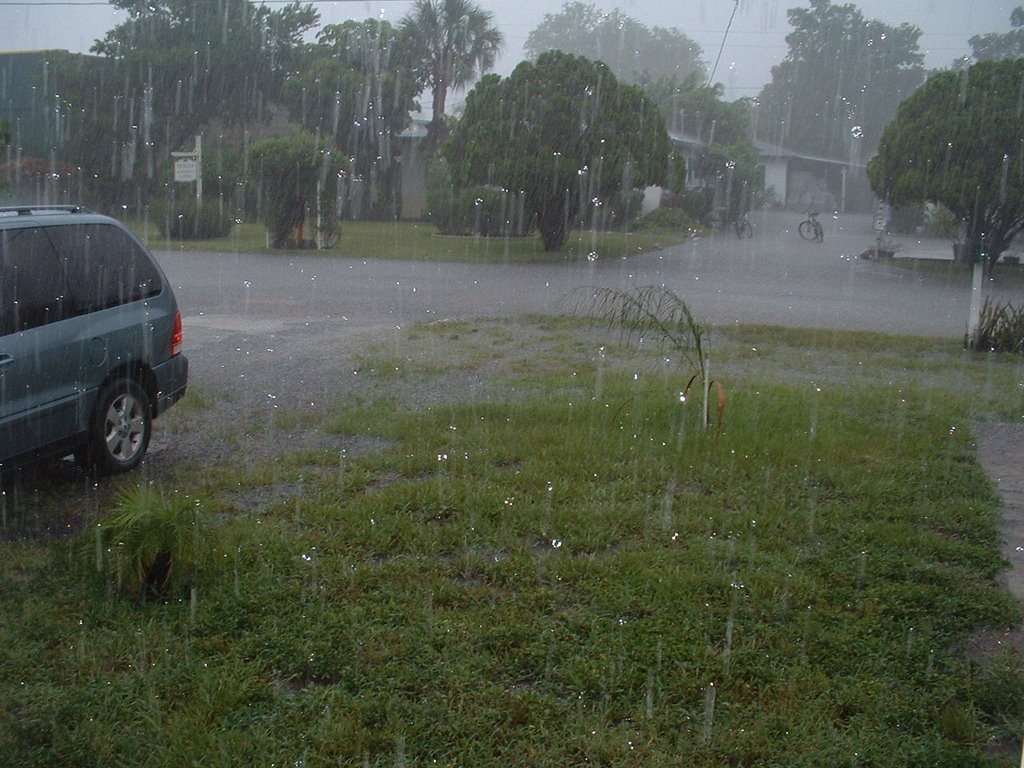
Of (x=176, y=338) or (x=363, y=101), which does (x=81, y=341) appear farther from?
(x=363, y=101)

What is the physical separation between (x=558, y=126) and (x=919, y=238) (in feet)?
65.0

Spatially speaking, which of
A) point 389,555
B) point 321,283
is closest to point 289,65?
point 321,283

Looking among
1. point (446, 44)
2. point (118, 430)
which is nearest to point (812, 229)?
point (446, 44)

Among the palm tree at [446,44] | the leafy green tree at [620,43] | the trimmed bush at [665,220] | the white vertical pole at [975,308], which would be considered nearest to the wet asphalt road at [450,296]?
the white vertical pole at [975,308]

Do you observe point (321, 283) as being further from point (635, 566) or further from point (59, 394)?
point (635, 566)

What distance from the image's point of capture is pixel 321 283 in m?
18.8

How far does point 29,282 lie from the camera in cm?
616

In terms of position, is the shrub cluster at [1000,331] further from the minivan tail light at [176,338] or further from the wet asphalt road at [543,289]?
the minivan tail light at [176,338]

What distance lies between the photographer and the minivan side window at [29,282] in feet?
19.6

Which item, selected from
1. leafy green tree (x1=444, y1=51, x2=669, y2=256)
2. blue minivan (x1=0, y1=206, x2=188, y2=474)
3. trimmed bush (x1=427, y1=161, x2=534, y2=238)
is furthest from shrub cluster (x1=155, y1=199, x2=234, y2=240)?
blue minivan (x1=0, y1=206, x2=188, y2=474)

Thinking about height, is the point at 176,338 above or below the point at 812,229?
below

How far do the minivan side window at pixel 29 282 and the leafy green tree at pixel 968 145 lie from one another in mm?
19673

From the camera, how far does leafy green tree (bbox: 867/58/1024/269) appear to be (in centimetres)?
2164

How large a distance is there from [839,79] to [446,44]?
19.0 m
